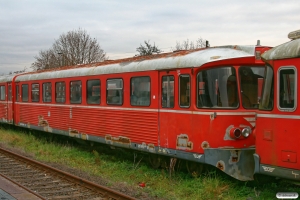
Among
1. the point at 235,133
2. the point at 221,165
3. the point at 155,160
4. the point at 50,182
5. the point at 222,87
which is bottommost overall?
the point at 50,182

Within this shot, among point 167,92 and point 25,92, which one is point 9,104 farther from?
point 167,92

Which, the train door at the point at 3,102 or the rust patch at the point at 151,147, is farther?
the train door at the point at 3,102

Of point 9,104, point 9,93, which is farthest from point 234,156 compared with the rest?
point 9,93

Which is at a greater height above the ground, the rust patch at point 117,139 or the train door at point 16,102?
the train door at point 16,102

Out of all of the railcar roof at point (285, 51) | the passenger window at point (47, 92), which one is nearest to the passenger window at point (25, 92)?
the passenger window at point (47, 92)

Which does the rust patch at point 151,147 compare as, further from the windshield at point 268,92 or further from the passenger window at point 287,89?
the passenger window at point 287,89

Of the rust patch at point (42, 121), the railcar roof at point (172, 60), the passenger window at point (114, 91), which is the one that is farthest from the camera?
the rust patch at point (42, 121)

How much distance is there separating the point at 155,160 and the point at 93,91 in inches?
127

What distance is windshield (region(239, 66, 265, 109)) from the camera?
8.37 m

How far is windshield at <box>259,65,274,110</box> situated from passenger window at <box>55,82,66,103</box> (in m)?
8.46

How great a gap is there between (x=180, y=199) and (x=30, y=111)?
1099cm

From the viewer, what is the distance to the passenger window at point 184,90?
28.5 feet

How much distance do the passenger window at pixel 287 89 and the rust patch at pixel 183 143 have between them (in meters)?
2.40

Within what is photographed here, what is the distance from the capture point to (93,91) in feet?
40.7
